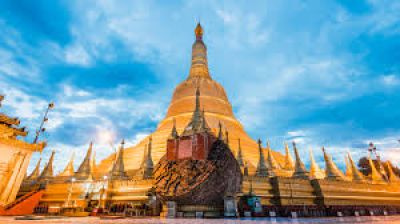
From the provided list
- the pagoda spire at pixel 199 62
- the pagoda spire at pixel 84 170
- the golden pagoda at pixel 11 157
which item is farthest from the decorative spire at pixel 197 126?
the pagoda spire at pixel 199 62

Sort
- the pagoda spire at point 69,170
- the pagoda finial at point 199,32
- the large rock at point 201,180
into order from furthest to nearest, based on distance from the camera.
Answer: the pagoda finial at point 199,32, the pagoda spire at point 69,170, the large rock at point 201,180

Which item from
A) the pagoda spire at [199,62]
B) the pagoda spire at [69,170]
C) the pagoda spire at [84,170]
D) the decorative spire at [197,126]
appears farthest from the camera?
the pagoda spire at [199,62]

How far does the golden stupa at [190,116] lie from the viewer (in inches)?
898

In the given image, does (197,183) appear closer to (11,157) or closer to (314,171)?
(11,157)

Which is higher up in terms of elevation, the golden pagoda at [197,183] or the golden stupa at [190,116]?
the golden stupa at [190,116]

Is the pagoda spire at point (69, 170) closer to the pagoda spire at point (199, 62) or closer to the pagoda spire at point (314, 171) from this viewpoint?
the pagoda spire at point (199, 62)

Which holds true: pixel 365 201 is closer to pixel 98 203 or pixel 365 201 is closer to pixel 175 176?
pixel 175 176

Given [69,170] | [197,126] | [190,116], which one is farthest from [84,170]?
[197,126]

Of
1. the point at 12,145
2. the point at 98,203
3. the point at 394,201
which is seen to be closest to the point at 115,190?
the point at 98,203

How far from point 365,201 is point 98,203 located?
22204 mm

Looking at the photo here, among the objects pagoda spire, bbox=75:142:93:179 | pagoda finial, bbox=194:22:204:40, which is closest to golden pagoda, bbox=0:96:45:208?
pagoda spire, bbox=75:142:93:179

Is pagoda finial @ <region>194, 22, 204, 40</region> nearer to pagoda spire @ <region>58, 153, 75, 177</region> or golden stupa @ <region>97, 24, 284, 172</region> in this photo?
golden stupa @ <region>97, 24, 284, 172</region>

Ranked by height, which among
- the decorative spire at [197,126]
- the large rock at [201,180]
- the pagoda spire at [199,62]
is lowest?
the large rock at [201,180]

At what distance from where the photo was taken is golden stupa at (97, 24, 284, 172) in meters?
22.8
